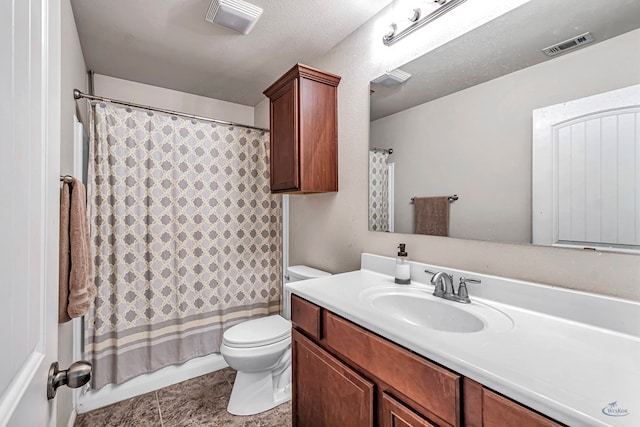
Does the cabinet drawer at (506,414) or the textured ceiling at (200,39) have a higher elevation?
the textured ceiling at (200,39)

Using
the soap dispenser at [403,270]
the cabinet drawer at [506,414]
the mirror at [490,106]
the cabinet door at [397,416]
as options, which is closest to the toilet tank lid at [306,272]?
the mirror at [490,106]

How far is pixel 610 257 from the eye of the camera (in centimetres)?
93

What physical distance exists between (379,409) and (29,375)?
89 centimetres

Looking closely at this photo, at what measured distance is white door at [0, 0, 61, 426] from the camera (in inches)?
15.4

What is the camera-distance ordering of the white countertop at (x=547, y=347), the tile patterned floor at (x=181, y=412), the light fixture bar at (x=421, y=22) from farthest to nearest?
1. the tile patterned floor at (x=181, y=412)
2. the light fixture bar at (x=421, y=22)
3. the white countertop at (x=547, y=347)

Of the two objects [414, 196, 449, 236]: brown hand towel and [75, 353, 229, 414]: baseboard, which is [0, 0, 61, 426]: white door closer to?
[414, 196, 449, 236]: brown hand towel

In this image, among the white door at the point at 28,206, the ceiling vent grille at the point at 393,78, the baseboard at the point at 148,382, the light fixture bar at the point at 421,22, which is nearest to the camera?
the white door at the point at 28,206

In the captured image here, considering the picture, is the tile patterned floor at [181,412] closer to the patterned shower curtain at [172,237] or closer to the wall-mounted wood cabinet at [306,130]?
the patterned shower curtain at [172,237]

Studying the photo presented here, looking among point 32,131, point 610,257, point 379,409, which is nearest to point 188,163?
point 32,131

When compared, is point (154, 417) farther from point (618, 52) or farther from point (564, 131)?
point (618, 52)

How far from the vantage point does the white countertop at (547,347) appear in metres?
0.57

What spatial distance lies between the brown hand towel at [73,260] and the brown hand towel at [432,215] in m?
1.42

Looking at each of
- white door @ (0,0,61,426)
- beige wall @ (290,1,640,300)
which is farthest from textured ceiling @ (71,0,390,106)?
white door @ (0,0,61,426)

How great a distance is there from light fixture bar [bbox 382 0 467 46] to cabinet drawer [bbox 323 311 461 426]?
4.65 ft
